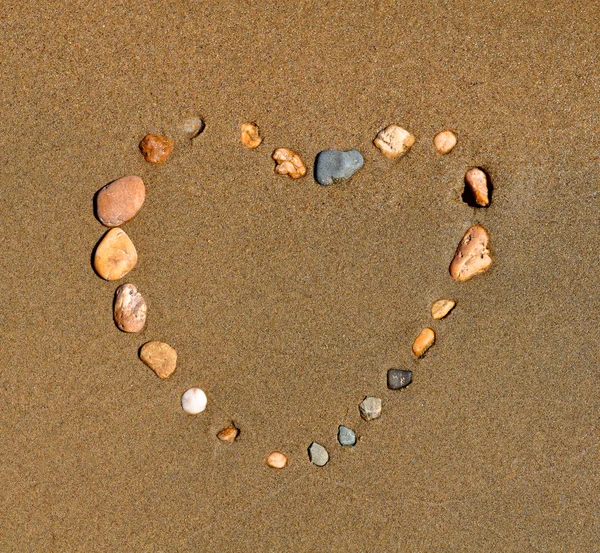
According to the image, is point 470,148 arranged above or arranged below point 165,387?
above

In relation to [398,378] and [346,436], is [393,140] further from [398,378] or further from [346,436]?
[346,436]

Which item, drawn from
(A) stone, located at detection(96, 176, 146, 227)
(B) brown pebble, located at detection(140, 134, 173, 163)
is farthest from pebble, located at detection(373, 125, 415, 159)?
(A) stone, located at detection(96, 176, 146, 227)

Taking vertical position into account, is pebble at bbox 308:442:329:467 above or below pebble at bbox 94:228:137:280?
below

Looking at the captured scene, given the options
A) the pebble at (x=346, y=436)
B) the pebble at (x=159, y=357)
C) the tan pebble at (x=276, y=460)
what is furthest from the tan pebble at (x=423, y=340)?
the pebble at (x=159, y=357)

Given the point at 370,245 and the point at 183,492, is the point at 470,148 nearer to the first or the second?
the point at 370,245

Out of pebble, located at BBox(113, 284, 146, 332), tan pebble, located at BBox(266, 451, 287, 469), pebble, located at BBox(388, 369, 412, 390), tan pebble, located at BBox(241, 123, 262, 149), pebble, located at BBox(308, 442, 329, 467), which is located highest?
tan pebble, located at BBox(241, 123, 262, 149)

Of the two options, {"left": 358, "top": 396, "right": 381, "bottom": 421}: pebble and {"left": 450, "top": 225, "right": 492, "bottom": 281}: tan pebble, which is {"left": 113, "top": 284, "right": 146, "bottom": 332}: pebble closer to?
{"left": 358, "top": 396, "right": 381, "bottom": 421}: pebble

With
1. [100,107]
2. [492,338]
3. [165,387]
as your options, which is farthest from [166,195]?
[492,338]

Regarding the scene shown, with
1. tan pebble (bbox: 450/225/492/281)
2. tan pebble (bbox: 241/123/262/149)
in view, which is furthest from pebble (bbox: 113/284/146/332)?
tan pebble (bbox: 450/225/492/281)
